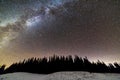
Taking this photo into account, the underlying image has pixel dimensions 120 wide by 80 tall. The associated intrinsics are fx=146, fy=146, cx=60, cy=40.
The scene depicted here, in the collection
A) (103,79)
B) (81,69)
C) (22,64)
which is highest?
(22,64)

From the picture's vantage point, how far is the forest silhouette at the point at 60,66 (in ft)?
46.1

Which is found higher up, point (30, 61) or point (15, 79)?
point (30, 61)

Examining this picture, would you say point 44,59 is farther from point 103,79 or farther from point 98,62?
point 103,79

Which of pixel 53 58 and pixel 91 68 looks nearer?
pixel 91 68

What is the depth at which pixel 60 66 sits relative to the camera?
14875 mm

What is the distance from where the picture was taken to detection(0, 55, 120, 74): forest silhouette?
14055mm

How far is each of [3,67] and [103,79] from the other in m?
12.8

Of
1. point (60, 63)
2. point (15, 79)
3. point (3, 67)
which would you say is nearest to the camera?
point (15, 79)

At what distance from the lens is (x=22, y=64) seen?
17.4 m

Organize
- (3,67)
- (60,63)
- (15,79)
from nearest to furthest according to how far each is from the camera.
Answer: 1. (15,79)
2. (60,63)
3. (3,67)

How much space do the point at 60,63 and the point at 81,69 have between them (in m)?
2.43

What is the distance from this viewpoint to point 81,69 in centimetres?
1390

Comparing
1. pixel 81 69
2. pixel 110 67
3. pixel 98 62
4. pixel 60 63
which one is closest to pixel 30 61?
pixel 60 63

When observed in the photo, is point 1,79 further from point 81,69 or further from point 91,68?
point 91,68
